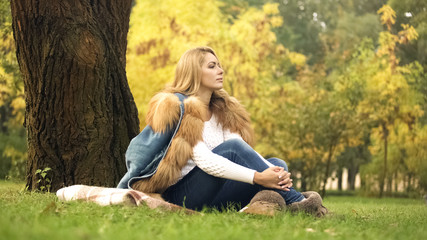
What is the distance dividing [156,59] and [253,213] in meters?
12.9

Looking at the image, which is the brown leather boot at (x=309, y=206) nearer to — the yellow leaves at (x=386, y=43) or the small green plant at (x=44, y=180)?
the small green plant at (x=44, y=180)

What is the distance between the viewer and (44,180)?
246 inches

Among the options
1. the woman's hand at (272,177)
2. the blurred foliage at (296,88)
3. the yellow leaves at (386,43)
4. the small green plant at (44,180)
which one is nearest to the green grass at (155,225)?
the woman's hand at (272,177)

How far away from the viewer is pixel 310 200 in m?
4.87

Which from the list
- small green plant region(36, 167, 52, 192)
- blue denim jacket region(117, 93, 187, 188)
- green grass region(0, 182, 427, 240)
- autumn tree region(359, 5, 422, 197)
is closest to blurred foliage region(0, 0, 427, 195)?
autumn tree region(359, 5, 422, 197)

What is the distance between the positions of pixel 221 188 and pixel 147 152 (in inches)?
28.4

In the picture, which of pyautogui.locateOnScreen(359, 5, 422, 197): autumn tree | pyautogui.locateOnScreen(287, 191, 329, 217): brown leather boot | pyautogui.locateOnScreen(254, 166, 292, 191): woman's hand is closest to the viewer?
pyautogui.locateOnScreen(254, 166, 292, 191): woman's hand

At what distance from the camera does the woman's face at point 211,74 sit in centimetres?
536

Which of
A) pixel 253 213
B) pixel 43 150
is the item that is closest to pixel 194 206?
pixel 253 213

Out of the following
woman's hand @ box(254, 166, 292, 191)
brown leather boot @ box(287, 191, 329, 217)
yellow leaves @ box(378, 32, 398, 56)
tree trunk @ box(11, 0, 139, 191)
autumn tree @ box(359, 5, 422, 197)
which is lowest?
brown leather boot @ box(287, 191, 329, 217)

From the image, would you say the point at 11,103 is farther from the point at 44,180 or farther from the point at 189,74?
the point at 189,74

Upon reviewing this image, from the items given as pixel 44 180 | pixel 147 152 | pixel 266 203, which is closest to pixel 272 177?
pixel 266 203

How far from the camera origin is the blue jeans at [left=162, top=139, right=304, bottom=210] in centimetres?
488

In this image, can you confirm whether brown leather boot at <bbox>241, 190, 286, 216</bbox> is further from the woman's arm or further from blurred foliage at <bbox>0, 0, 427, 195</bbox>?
blurred foliage at <bbox>0, 0, 427, 195</bbox>
